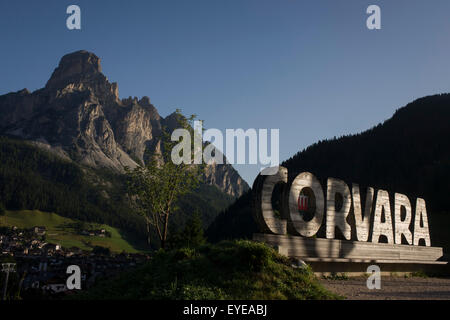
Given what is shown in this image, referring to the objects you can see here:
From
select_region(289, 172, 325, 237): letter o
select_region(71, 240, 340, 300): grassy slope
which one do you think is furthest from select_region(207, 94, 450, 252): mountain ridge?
select_region(71, 240, 340, 300): grassy slope

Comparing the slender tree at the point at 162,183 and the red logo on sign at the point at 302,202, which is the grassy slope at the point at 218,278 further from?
the slender tree at the point at 162,183

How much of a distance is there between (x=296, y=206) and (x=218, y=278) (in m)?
9.14

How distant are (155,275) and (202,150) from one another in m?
16.4

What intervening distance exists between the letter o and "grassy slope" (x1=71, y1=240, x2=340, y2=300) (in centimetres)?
485

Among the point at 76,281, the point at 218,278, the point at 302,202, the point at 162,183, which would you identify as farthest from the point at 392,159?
the point at 218,278

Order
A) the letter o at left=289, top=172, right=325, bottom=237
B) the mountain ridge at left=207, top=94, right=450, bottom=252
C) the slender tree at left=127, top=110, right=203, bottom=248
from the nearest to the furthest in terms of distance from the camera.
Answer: the letter o at left=289, top=172, right=325, bottom=237 → the slender tree at left=127, top=110, right=203, bottom=248 → the mountain ridge at left=207, top=94, right=450, bottom=252

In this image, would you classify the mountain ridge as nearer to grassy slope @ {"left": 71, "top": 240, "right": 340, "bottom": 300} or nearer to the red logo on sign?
the red logo on sign

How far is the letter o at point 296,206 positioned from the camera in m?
19.8

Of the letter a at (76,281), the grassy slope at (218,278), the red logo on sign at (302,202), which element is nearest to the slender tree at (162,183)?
the letter a at (76,281)

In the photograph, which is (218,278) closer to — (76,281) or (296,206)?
(296,206)

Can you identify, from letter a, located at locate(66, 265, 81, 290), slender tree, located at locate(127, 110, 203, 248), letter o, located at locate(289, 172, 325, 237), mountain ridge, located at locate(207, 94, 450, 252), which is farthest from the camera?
mountain ridge, located at locate(207, 94, 450, 252)

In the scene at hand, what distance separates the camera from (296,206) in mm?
20078

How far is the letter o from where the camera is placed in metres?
19.8
